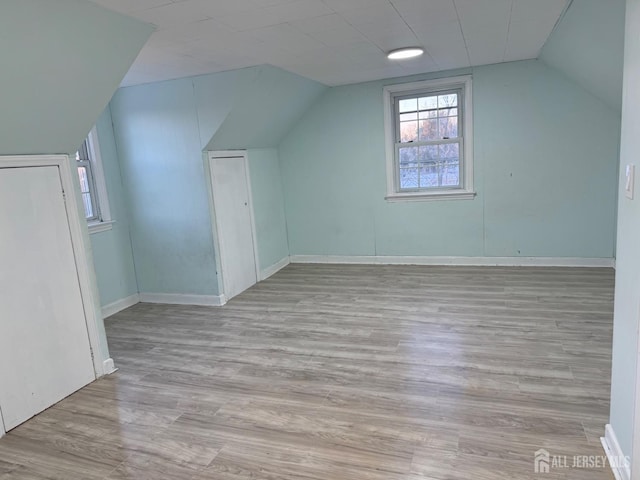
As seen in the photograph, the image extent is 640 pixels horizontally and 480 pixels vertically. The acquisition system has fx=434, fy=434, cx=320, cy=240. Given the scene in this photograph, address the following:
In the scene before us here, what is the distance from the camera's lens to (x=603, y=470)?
189cm

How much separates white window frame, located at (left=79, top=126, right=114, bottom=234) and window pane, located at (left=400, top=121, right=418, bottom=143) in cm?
346

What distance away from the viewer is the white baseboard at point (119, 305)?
443 centimetres

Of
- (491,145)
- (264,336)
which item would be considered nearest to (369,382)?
(264,336)

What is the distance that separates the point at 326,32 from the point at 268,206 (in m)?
2.83

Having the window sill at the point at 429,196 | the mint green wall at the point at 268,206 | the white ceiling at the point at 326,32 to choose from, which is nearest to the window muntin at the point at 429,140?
the window sill at the point at 429,196

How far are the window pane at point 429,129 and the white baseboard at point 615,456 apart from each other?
3.92m

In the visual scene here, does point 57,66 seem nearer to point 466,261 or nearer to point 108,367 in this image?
point 108,367

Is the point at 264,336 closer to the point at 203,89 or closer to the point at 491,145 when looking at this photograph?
the point at 203,89

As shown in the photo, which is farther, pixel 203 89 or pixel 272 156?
pixel 272 156

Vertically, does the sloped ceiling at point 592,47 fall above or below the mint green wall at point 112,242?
above

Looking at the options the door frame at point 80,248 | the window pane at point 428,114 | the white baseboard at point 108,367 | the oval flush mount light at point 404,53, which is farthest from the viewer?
the window pane at point 428,114

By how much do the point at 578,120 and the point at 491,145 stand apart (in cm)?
90

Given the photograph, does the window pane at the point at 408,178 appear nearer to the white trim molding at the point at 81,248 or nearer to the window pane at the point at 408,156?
the window pane at the point at 408,156

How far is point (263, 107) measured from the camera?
4.64 m
